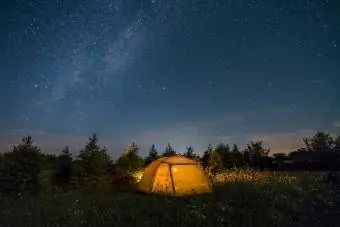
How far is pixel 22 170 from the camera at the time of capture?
54.7 ft

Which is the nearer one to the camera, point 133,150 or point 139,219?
point 139,219

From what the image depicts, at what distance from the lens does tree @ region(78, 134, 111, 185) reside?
19828 mm

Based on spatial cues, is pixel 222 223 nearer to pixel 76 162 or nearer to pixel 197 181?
pixel 197 181

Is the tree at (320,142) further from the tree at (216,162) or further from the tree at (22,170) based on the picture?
the tree at (22,170)

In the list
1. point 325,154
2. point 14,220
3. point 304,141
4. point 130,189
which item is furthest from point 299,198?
point 304,141

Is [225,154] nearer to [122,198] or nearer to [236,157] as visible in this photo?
[236,157]

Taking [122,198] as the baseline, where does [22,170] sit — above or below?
above

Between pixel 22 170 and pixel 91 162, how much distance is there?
12.9ft

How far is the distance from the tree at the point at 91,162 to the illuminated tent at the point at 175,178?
247 cm

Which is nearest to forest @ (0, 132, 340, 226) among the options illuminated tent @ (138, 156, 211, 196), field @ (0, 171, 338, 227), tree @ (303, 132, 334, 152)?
field @ (0, 171, 338, 227)

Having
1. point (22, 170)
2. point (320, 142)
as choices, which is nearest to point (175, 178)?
point (22, 170)

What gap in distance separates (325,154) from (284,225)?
93.6 feet

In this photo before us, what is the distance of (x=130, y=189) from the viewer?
20312mm

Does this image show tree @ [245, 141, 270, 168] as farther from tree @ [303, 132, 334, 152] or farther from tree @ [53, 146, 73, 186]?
tree @ [53, 146, 73, 186]
